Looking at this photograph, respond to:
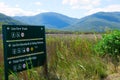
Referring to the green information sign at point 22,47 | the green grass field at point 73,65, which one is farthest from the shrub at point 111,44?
the green information sign at point 22,47

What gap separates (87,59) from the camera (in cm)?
762

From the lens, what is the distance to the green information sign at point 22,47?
5.89 m

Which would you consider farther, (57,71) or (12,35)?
(57,71)

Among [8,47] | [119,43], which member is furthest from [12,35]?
[119,43]

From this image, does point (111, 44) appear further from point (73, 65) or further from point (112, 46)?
point (73, 65)

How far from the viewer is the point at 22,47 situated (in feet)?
20.8

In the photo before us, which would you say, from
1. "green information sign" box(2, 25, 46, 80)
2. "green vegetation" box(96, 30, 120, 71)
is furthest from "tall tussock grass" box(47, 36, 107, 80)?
"green information sign" box(2, 25, 46, 80)

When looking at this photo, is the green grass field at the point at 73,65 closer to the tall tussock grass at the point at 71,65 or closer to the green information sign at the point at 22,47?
the tall tussock grass at the point at 71,65

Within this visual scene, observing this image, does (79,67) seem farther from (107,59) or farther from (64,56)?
(107,59)

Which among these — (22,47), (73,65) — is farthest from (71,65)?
(22,47)

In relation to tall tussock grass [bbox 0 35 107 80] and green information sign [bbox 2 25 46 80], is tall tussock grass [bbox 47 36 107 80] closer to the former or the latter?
tall tussock grass [bbox 0 35 107 80]

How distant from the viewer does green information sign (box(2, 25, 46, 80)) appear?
5887 millimetres

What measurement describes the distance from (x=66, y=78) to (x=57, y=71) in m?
0.61

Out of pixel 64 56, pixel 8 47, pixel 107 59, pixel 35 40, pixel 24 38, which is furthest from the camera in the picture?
pixel 107 59
